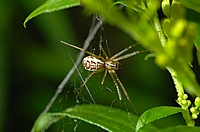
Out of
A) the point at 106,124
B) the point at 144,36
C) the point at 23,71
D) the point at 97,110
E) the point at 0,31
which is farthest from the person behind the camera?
the point at 23,71

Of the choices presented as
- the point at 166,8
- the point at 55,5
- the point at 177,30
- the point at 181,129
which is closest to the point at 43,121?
the point at 55,5

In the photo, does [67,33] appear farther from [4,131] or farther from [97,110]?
[97,110]

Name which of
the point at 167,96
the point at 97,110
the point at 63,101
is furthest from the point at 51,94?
the point at 97,110

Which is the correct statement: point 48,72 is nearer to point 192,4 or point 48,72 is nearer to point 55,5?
point 55,5

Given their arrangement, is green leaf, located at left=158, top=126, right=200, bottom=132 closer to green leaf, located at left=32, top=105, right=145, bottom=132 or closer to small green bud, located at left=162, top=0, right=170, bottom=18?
small green bud, located at left=162, top=0, right=170, bottom=18

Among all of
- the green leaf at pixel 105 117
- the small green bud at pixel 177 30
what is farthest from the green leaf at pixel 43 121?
the small green bud at pixel 177 30
